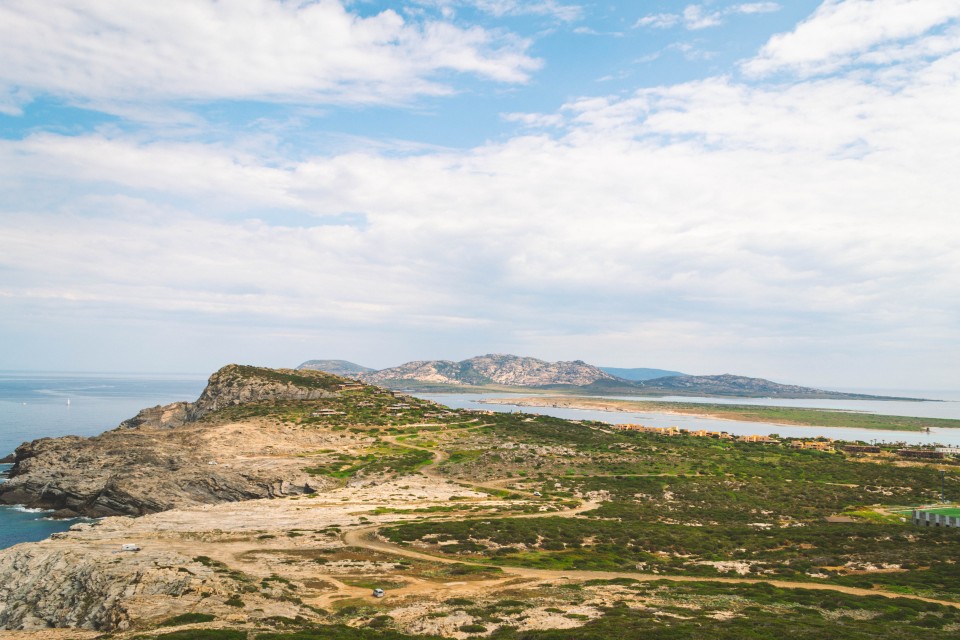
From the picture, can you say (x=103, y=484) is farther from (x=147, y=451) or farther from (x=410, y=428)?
(x=410, y=428)

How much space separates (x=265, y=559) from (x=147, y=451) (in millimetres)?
65438

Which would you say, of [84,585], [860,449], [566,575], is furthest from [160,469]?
[860,449]

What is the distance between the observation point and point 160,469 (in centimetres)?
9206

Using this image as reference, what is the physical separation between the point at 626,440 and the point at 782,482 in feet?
144

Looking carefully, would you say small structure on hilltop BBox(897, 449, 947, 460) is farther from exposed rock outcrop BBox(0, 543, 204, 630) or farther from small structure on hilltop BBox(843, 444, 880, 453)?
exposed rock outcrop BBox(0, 543, 204, 630)

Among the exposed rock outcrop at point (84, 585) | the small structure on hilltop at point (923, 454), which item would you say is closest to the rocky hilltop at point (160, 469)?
the exposed rock outcrop at point (84, 585)

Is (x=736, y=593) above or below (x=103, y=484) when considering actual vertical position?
above

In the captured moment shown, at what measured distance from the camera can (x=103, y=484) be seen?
301ft

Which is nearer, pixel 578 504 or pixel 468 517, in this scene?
pixel 468 517

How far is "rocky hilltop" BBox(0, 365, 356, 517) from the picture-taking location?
8556 centimetres

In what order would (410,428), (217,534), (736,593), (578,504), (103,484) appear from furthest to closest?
(410,428) < (103,484) < (578,504) < (217,534) < (736,593)

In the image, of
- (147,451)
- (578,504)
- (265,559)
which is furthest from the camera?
(147,451)

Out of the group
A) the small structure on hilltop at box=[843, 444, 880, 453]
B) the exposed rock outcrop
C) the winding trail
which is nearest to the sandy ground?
the winding trail

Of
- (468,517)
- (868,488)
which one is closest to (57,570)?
(468,517)
